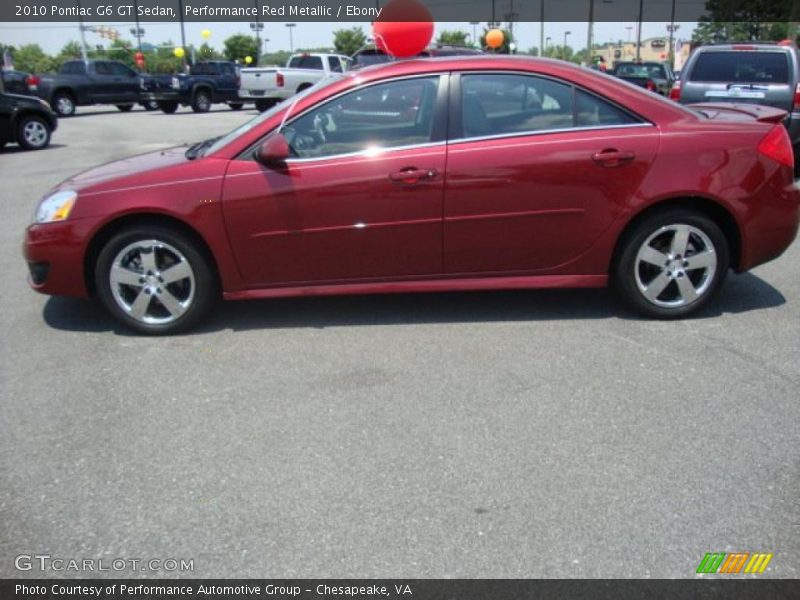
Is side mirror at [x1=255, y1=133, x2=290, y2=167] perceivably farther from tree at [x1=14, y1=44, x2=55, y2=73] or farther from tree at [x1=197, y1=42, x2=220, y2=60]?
tree at [x1=14, y1=44, x2=55, y2=73]

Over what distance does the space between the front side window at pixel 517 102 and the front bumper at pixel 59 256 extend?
96.6 inches

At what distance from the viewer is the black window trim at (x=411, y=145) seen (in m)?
4.21

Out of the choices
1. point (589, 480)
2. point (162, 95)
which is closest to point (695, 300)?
point (589, 480)

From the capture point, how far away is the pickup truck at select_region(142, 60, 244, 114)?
26406 mm

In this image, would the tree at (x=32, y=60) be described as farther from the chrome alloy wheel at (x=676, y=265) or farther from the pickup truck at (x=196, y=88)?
the chrome alloy wheel at (x=676, y=265)

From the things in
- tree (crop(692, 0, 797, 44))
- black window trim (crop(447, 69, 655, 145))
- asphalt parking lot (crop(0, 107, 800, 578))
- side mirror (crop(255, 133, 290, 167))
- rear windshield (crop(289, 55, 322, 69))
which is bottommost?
asphalt parking lot (crop(0, 107, 800, 578))

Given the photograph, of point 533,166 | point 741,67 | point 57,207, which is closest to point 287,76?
point 741,67

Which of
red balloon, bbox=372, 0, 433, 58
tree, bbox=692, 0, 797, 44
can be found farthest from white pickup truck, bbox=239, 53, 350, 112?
tree, bbox=692, 0, 797, 44

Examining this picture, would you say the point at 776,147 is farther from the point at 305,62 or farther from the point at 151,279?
the point at 305,62

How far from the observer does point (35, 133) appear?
14195 millimetres

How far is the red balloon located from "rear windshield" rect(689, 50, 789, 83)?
480 cm

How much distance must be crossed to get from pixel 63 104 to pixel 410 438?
2641cm

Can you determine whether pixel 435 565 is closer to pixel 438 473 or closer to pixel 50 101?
pixel 438 473

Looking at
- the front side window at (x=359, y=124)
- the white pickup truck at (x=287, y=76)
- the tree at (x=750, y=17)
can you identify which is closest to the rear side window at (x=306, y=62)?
the white pickup truck at (x=287, y=76)
